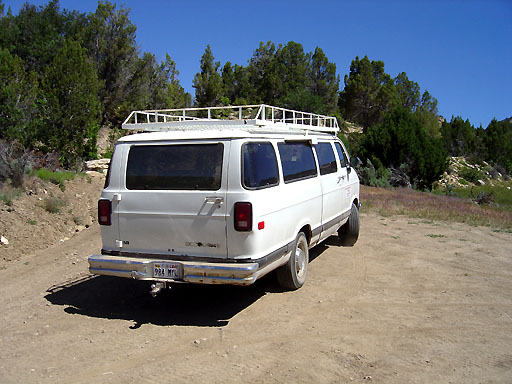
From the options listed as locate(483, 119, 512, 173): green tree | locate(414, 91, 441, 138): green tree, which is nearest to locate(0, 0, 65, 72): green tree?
locate(414, 91, 441, 138): green tree

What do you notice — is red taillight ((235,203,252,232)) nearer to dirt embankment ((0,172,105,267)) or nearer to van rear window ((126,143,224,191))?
van rear window ((126,143,224,191))

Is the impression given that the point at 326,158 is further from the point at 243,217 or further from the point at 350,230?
the point at 243,217

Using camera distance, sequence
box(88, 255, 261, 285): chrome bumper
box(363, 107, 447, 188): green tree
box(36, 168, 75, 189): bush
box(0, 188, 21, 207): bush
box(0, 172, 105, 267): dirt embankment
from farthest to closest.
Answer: box(363, 107, 447, 188): green tree, box(36, 168, 75, 189): bush, box(0, 188, 21, 207): bush, box(0, 172, 105, 267): dirt embankment, box(88, 255, 261, 285): chrome bumper

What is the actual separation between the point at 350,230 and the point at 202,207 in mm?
4479

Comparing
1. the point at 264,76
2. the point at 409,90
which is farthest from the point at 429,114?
the point at 264,76

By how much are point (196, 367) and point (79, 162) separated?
13.5 m

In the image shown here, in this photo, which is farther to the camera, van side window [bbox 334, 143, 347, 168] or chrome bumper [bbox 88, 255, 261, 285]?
van side window [bbox 334, 143, 347, 168]

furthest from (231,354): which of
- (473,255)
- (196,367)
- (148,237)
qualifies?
(473,255)

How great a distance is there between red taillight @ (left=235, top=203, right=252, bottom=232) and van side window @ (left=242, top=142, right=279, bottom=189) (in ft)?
0.77

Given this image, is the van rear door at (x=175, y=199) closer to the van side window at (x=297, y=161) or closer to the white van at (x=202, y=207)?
the white van at (x=202, y=207)

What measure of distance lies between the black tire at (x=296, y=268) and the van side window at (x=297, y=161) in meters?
0.83

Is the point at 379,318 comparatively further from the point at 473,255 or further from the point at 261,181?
the point at 473,255

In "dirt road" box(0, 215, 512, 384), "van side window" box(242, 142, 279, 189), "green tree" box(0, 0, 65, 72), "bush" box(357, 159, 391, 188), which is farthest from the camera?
"green tree" box(0, 0, 65, 72)

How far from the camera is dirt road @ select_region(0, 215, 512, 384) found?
445cm
